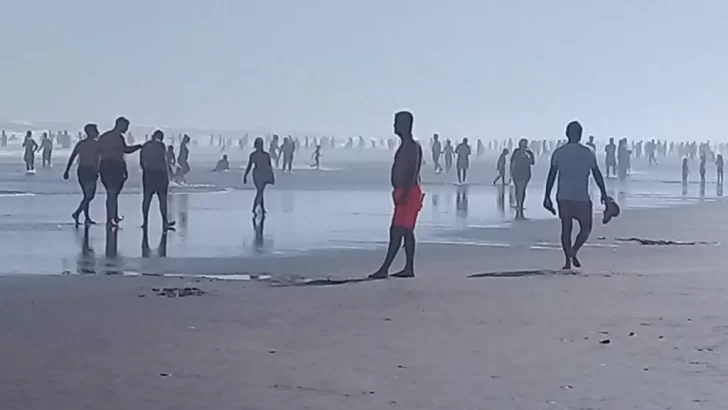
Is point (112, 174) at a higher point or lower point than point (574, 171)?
lower

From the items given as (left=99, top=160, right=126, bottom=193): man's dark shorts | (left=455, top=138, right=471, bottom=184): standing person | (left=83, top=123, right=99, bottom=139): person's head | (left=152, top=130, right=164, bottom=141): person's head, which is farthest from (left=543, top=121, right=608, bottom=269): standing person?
(left=455, top=138, right=471, bottom=184): standing person

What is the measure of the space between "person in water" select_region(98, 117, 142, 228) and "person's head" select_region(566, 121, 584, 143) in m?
8.65

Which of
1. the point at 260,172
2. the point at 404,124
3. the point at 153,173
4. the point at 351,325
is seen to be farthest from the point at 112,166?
the point at 351,325

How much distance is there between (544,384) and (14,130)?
7110 inches

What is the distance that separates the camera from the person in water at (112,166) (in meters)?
21.2

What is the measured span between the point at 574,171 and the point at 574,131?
52cm

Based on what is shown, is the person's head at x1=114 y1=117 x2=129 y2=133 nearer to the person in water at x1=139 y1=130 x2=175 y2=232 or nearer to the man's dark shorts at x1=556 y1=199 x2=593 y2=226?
the person in water at x1=139 y1=130 x2=175 y2=232

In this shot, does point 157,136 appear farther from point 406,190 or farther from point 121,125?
point 406,190

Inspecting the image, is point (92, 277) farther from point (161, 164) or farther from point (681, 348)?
point (161, 164)

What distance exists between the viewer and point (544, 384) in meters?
7.46

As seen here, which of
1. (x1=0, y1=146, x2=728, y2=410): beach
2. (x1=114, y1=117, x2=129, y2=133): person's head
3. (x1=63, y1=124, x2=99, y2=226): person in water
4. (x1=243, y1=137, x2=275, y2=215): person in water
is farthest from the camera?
(x1=243, y1=137, x2=275, y2=215): person in water

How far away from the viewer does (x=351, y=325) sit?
9.69 metres

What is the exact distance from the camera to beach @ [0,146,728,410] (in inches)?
281

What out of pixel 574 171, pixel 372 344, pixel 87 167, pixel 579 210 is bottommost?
pixel 372 344
